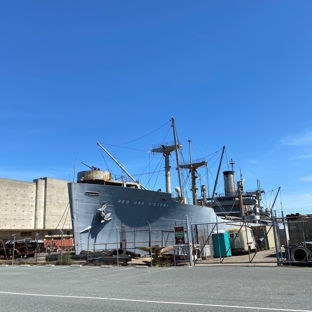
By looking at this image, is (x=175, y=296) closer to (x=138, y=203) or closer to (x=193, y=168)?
(x=138, y=203)

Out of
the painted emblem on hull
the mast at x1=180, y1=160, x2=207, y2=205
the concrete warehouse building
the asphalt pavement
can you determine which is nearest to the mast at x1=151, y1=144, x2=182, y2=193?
the mast at x1=180, y1=160, x2=207, y2=205

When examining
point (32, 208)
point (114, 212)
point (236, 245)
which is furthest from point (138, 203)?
point (32, 208)

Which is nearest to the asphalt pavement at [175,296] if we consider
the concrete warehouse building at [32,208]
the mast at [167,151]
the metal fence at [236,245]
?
the metal fence at [236,245]

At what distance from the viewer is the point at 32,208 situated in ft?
193

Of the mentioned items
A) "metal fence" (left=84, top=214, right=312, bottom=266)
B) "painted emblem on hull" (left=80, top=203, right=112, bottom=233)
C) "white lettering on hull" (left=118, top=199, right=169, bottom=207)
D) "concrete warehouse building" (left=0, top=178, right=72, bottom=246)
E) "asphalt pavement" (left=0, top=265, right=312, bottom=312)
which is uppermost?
"concrete warehouse building" (left=0, top=178, right=72, bottom=246)

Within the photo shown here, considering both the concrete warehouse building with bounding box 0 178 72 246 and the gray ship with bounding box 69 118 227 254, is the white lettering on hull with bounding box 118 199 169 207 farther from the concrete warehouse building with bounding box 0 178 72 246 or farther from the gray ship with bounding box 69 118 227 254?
the concrete warehouse building with bounding box 0 178 72 246

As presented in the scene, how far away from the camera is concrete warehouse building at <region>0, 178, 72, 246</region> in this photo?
5428cm

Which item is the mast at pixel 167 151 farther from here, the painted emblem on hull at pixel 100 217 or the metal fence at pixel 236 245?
the painted emblem on hull at pixel 100 217

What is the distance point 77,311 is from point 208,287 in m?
4.26

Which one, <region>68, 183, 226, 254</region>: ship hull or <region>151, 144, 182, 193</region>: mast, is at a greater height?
<region>151, 144, 182, 193</region>: mast

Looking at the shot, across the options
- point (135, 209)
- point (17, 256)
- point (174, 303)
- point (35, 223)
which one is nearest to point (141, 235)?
point (135, 209)

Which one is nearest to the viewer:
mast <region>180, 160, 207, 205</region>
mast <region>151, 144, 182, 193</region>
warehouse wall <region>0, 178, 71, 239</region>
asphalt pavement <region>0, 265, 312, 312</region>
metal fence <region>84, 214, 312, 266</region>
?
asphalt pavement <region>0, 265, 312, 312</region>

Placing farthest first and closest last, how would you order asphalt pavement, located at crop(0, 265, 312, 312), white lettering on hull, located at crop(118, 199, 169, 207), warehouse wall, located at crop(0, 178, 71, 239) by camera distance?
warehouse wall, located at crop(0, 178, 71, 239)
white lettering on hull, located at crop(118, 199, 169, 207)
asphalt pavement, located at crop(0, 265, 312, 312)

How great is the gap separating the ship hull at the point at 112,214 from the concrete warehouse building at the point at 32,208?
91.3 ft
